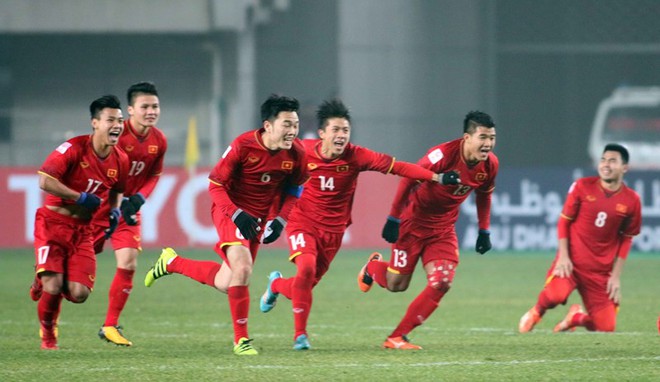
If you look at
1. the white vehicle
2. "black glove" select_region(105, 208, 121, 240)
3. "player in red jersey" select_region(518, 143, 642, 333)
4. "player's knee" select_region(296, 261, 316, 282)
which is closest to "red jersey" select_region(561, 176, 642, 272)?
"player in red jersey" select_region(518, 143, 642, 333)

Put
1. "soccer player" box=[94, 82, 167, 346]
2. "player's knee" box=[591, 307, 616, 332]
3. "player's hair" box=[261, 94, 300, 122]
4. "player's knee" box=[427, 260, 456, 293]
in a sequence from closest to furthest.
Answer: "player's hair" box=[261, 94, 300, 122], "player's knee" box=[427, 260, 456, 293], "soccer player" box=[94, 82, 167, 346], "player's knee" box=[591, 307, 616, 332]

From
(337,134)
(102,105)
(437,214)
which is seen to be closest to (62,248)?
(102,105)

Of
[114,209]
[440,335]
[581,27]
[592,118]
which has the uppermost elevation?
[581,27]

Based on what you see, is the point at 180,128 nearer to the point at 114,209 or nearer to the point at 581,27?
the point at 581,27

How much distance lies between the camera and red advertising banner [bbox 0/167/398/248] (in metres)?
22.9

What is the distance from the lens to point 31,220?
2281cm

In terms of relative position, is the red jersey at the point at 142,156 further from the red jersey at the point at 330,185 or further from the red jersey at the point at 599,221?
the red jersey at the point at 599,221

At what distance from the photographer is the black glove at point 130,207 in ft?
38.2

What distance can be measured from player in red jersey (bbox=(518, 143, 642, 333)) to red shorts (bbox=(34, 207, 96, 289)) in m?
4.45

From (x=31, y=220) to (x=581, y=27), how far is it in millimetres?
16702

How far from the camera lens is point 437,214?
11984 millimetres

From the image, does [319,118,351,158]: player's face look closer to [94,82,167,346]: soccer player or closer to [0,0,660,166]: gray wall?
[94,82,167,346]: soccer player

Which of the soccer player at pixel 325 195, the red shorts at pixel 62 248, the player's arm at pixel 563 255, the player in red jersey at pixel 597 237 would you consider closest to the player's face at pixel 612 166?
the player in red jersey at pixel 597 237

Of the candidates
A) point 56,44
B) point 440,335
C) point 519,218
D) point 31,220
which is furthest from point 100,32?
point 440,335
